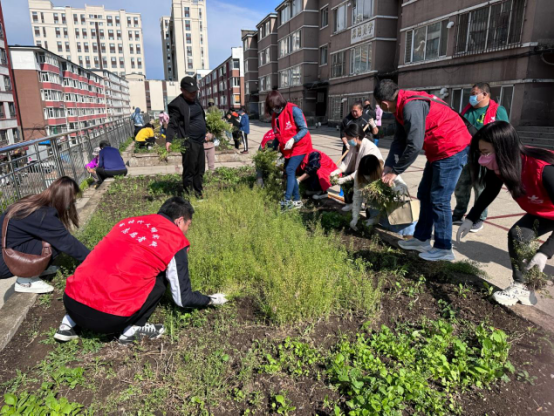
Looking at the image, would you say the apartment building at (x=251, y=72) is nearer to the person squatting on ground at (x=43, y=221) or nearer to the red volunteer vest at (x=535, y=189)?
the person squatting on ground at (x=43, y=221)

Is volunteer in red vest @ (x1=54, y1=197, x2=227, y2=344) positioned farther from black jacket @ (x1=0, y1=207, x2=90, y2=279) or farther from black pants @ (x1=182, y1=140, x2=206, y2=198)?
black pants @ (x1=182, y1=140, x2=206, y2=198)

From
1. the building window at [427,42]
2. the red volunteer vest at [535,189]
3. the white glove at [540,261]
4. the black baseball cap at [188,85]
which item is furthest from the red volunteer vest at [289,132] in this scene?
the building window at [427,42]

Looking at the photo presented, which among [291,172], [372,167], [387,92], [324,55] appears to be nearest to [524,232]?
[387,92]

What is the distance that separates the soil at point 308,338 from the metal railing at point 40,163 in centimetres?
300

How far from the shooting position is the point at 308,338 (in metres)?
2.57

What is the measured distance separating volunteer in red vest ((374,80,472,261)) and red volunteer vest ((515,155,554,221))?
3.26ft

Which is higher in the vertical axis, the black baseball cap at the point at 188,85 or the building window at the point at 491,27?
the building window at the point at 491,27

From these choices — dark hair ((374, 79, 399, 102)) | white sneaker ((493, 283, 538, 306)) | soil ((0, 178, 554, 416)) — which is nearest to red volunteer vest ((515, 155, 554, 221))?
white sneaker ((493, 283, 538, 306))

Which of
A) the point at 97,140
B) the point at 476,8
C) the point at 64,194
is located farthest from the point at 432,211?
the point at 476,8

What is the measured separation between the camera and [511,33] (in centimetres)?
1352

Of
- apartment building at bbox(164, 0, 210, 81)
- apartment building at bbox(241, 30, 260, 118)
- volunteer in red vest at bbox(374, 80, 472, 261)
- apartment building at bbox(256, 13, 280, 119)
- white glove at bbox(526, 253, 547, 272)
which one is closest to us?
white glove at bbox(526, 253, 547, 272)

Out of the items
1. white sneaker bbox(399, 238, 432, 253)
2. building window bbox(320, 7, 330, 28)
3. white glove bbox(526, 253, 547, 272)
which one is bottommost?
white sneaker bbox(399, 238, 432, 253)

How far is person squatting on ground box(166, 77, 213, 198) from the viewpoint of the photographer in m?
5.94

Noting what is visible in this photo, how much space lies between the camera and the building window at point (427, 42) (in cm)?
1714
